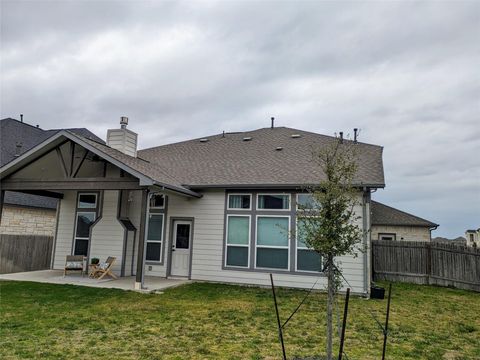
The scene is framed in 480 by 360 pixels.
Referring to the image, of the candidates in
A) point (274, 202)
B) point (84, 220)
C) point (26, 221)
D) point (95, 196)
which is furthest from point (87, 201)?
point (274, 202)

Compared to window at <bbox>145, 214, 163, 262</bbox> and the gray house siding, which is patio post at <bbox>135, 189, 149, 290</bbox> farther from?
window at <bbox>145, 214, 163, 262</bbox>

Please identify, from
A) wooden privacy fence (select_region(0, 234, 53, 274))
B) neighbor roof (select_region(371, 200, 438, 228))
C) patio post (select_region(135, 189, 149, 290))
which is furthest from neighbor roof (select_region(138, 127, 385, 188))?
neighbor roof (select_region(371, 200, 438, 228))

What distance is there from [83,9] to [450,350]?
10405 mm

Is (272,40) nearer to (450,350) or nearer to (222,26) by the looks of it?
(222,26)

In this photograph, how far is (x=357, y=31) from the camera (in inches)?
372

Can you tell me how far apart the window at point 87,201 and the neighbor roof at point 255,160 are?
2590mm

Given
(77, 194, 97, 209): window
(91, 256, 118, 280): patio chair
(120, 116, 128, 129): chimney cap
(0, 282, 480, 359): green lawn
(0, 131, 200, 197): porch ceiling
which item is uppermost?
(120, 116, 128, 129): chimney cap

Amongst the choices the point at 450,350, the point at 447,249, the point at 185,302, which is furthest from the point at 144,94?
the point at 450,350

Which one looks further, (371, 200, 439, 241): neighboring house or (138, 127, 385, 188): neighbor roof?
(371, 200, 439, 241): neighboring house

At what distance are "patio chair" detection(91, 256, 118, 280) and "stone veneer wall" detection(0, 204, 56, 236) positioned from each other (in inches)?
197

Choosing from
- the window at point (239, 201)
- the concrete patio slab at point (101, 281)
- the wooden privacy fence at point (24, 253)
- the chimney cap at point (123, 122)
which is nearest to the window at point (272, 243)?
the window at point (239, 201)

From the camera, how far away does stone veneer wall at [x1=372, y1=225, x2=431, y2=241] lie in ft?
61.4

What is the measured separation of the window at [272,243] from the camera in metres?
10.3

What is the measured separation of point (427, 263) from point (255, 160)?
6985mm
